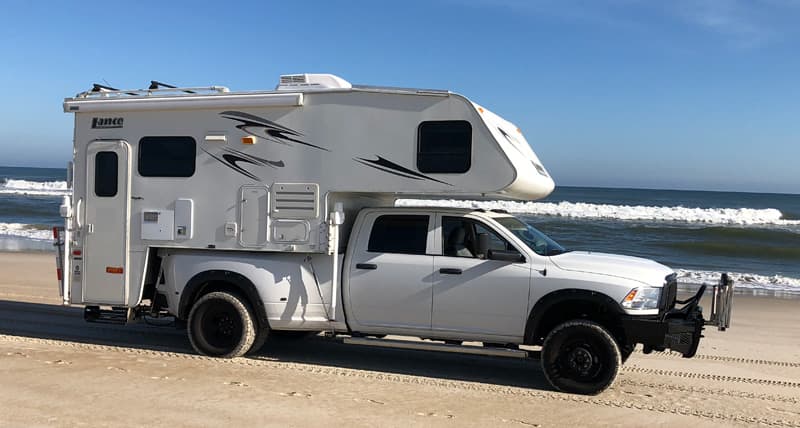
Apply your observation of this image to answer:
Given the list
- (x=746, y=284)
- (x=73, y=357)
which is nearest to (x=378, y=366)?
(x=73, y=357)

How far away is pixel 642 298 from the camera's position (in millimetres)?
6953

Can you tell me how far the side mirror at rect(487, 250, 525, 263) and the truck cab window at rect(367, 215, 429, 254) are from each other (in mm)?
734

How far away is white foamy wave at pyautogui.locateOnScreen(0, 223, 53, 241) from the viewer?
24797 mm

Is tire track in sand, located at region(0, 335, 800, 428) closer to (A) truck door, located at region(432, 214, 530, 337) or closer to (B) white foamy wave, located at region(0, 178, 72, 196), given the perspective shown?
(A) truck door, located at region(432, 214, 530, 337)

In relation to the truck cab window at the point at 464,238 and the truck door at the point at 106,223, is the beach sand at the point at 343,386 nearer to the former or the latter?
the truck door at the point at 106,223

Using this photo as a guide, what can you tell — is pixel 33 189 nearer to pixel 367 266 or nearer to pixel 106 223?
pixel 106 223

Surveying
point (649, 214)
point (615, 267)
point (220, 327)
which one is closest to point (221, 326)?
point (220, 327)

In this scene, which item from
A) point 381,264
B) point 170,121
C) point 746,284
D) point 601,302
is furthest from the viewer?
point 746,284

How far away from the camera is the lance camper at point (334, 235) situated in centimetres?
720

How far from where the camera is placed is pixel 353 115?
309 inches

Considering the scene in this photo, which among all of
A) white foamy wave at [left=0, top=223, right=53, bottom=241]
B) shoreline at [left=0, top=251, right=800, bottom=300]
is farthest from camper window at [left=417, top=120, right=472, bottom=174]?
white foamy wave at [left=0, top=223, right=53, bottom=241]

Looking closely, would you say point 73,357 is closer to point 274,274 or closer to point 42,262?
point 274,274

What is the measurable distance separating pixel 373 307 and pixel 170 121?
3151mm

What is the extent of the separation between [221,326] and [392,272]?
2103mm
